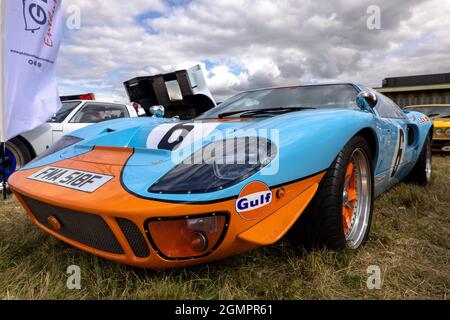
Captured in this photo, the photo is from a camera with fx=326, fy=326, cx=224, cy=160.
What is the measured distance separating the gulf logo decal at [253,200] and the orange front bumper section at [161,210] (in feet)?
0.06

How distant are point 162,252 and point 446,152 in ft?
23.4

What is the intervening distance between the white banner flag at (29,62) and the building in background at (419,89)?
79.2 feet

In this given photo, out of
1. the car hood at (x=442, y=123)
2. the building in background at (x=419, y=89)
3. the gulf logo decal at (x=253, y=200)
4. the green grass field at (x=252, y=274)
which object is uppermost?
the gulf logo decal at (x=253, y=200)

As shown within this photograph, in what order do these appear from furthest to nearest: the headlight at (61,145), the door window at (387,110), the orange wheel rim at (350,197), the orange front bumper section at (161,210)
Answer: the door window at (387,110) < the headlight at (61,145) < the orange wheel rim at (350,197) < the orange front bumper section at (161,210)

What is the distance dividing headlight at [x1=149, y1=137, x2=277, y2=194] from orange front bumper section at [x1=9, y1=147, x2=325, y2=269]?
81mm

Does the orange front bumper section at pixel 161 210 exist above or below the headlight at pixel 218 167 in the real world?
below

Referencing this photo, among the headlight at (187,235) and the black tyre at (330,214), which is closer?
the headlight at (187,235)

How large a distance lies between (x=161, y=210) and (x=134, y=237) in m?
0.17

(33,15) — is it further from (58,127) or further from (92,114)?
(92,114)

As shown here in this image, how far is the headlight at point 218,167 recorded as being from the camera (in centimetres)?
124

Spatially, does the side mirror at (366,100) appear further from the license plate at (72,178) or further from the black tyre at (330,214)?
the license plate at (72,178)

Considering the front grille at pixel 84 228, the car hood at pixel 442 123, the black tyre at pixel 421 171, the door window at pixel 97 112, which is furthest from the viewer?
the car hood at pixel 442 123

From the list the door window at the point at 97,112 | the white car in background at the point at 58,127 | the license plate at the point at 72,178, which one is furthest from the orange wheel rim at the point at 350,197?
the door window at the point at 97,112
